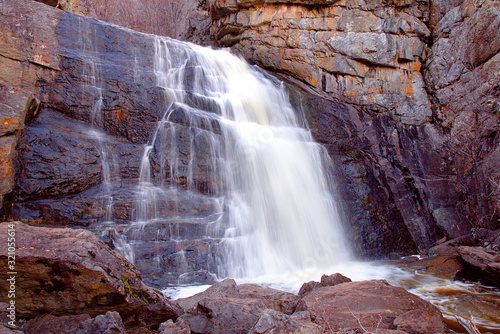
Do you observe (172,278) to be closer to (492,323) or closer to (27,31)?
(492,323)

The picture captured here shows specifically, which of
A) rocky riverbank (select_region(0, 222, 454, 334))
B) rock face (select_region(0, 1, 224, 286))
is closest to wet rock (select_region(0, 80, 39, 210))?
rock face (select_region(0, 1, 224, 286))

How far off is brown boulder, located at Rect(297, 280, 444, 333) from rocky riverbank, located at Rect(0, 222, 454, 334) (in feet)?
0.07

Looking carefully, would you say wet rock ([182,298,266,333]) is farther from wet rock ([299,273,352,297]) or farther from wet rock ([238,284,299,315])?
wet rock ([299,273,352,297])

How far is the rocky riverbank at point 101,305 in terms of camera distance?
2.82 meters

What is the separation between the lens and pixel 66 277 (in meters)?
2.98

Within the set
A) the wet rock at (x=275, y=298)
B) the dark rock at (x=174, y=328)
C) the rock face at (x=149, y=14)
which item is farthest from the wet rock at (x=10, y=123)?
the rock face at (x=149, y=14)

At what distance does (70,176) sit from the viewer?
23.3 feet

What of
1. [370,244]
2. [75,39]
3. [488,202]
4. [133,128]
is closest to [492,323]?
[370,244]

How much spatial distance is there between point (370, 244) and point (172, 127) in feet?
22.1

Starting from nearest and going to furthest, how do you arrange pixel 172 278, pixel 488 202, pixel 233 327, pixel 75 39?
pixel 233 327 → pixel 172 278 → pixel 75 39 → pixel 488 202

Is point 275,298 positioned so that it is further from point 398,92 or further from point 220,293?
point 398,92

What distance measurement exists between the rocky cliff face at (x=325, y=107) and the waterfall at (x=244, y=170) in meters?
0.36

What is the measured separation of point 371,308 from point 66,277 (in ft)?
12.5

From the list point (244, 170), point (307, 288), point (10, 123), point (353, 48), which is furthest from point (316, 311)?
point (353, 48)
